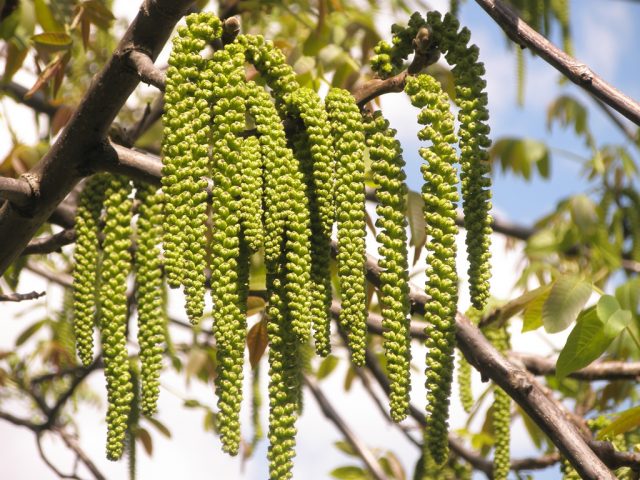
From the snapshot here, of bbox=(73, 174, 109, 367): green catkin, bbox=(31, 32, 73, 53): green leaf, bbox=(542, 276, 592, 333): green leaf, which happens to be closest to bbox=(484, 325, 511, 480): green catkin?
bbox=(542, 276, 592, 333): green leaf

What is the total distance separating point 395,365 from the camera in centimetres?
170

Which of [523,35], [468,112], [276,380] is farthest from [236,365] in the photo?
[523,35]

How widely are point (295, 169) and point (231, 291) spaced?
0.27 m

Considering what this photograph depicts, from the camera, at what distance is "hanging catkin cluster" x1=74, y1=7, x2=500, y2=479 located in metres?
1.69

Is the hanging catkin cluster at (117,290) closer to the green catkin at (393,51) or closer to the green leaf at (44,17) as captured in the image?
the green catkin at (393,51)

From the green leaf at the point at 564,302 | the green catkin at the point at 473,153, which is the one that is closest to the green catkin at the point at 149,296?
the green catkin at the point at 473,153

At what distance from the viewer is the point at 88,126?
214cm

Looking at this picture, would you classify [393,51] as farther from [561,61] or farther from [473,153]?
[561,61]

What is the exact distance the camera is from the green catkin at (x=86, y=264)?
2.08 metres

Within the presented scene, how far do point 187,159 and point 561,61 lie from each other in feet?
2.33

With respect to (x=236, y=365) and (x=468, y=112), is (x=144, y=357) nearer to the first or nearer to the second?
(x=236, y=365)

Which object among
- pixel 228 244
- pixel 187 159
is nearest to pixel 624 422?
pixel 228 244

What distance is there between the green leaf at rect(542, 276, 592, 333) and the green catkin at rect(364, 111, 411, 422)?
902 mm

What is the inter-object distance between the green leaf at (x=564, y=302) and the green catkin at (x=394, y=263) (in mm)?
902
